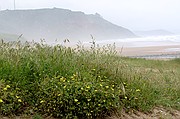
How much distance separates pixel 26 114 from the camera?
4.31 meters

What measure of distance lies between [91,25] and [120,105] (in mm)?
116616

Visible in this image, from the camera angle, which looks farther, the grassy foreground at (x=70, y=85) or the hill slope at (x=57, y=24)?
the hill slope at (x=57, y=24)

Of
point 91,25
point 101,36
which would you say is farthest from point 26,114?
point 91,25

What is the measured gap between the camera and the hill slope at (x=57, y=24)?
10538 centimetres

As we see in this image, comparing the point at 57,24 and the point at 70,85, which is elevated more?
the point at 57,24

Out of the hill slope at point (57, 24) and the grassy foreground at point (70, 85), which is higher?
the hill slope at point (57, 24)

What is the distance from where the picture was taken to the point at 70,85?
4.42 meters

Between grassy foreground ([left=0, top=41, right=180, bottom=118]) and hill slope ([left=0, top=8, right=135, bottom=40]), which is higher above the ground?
hill slope ([left=0, top=8, right=135, bottom=40])

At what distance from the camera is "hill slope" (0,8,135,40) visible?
346 feet

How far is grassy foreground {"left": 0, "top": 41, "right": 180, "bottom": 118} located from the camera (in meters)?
4.33

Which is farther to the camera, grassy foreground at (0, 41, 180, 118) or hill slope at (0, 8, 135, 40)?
hill slope at (0, 8, 135, 40)

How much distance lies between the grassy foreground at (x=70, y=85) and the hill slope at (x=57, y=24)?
310 ft

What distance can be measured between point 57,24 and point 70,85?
112m

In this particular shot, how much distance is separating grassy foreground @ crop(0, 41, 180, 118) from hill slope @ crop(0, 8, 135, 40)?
310ft
